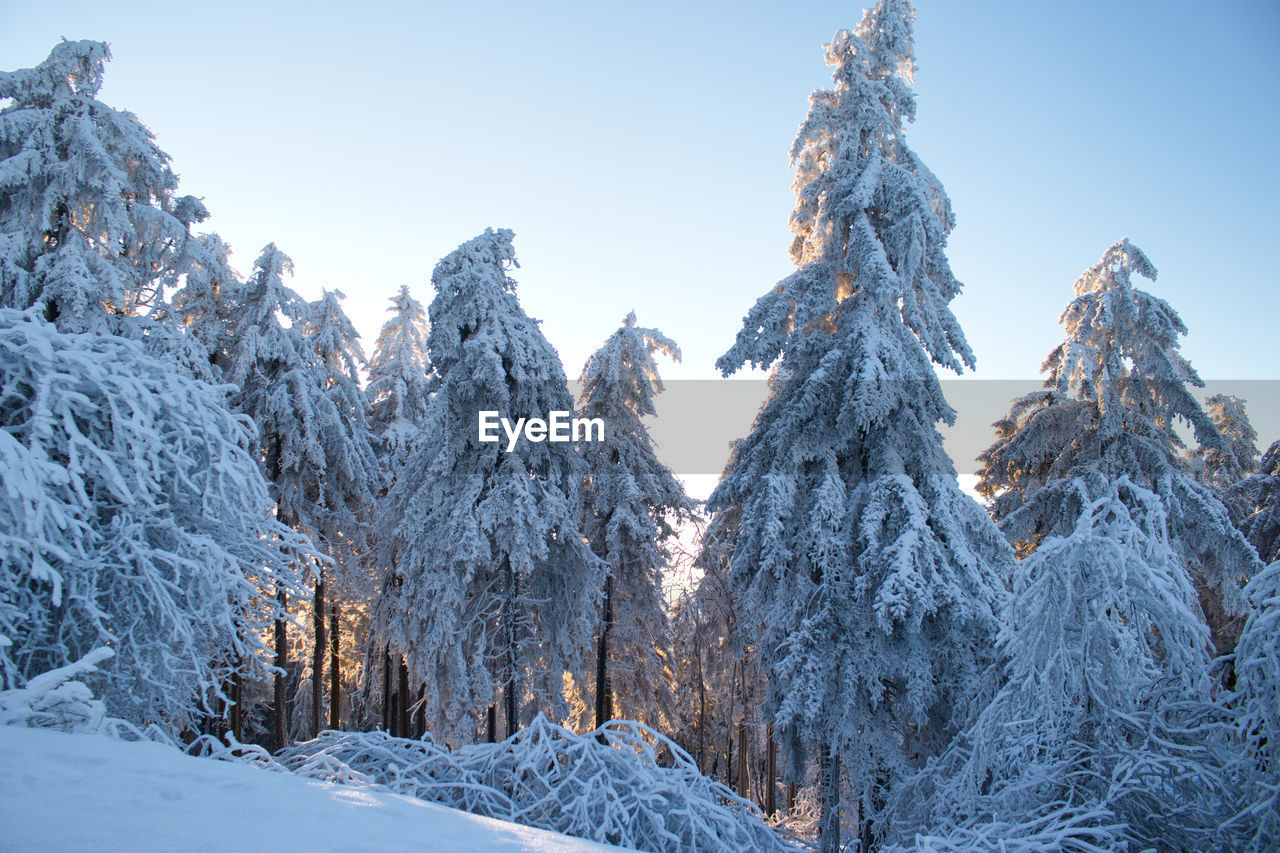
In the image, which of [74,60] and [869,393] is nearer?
[869,393]

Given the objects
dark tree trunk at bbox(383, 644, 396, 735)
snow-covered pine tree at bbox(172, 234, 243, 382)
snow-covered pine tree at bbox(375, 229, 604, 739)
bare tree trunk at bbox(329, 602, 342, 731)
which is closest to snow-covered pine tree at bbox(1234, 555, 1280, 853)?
snow-covered pine tree at bbox(375, 229, 604, 739)

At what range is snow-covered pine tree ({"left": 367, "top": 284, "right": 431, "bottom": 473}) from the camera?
63.4 ft

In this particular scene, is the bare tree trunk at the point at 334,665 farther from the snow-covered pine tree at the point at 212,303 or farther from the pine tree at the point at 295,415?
the snow-covered pine tree at the point at 212,303

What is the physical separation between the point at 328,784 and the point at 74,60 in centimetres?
1341

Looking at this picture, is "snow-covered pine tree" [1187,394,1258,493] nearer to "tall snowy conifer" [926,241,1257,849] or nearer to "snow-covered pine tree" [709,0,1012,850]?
"snow-covered pine tree" [709,0,1012,850]

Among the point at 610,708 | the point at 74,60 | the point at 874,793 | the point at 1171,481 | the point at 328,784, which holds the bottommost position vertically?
the point at 610,708

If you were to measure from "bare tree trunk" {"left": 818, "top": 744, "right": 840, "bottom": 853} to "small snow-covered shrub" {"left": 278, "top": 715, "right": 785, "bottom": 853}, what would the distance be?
408cm

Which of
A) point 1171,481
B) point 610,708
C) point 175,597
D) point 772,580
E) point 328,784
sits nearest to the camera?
point 328,784

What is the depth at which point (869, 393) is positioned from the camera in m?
9.99

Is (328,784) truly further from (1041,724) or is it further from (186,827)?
(1041,724)

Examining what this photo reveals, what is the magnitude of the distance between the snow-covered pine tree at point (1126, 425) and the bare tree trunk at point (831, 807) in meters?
6.70

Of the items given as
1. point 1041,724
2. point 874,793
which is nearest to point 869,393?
point 1041,724

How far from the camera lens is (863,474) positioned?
11273mm

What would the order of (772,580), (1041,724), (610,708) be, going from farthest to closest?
(610,708), (772,580), (1041,724)
